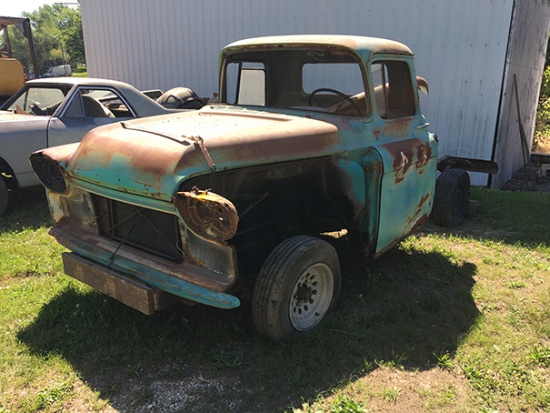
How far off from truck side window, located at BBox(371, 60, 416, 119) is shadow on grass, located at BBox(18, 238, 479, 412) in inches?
60.1

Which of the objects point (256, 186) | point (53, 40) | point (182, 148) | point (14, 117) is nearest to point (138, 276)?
point (182, 148)

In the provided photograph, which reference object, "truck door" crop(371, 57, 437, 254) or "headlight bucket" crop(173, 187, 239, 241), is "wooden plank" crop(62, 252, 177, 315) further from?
"truck door" crop(371, 57, 437, 254)

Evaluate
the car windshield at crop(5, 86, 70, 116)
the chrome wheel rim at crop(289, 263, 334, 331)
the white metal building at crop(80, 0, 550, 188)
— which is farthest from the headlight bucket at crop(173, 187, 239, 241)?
the white metal building at crop(80, 0, 550, 188)

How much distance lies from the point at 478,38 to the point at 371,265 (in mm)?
4708

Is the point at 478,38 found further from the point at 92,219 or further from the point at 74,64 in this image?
the point at 74,64

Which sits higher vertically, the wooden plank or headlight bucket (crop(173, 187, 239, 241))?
headlight bucket (crop(173, 187, 239, 241))

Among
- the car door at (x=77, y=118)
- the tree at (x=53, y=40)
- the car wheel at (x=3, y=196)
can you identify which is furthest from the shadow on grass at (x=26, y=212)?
the tree at (x=53, y=40)

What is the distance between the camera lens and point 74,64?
239ft

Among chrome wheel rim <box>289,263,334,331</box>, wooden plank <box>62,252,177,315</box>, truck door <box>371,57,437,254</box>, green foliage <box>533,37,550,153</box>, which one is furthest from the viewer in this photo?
green foliage <box>533,37,550,153</box>

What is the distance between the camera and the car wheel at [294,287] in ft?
9.37

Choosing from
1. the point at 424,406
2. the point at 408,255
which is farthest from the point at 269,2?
the point at 424,406

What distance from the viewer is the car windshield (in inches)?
246

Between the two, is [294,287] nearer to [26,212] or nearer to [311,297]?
[311,297]

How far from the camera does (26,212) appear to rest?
587cm
